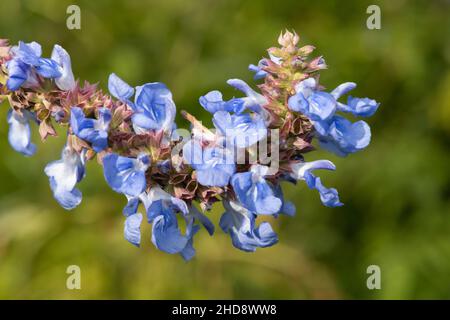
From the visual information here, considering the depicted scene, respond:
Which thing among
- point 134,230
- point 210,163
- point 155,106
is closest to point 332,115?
point 210,163

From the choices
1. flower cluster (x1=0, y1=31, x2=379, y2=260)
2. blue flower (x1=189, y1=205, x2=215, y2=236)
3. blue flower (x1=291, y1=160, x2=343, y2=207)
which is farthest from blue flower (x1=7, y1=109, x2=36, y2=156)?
blue flower (x1=291, y1=160, x2=343, y2=207)

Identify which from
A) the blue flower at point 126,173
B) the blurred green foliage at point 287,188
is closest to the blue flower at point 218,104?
the blue flower at point 126,173

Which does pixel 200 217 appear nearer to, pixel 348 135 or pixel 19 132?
pixel 348 135

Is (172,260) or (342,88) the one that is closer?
(342,88)

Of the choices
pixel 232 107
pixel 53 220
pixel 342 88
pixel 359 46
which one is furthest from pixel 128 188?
pixel 359 46

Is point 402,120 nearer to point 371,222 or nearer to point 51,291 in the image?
point 371,222

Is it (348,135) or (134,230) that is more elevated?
(348,135)
